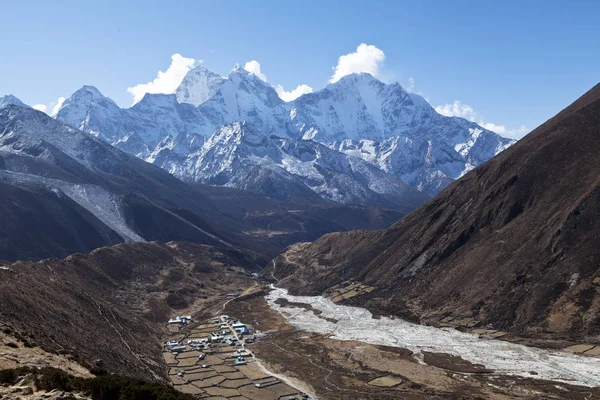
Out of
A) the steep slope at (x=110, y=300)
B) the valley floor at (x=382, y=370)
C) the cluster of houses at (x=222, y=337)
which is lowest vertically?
the valley floor at (x=382, y=370)

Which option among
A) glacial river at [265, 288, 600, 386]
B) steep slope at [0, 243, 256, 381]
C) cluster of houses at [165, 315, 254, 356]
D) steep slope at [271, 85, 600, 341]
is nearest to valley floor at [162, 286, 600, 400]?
glacial river at [265, 288, 600, 386]

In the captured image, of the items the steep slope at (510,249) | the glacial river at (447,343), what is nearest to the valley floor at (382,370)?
the glacial river at (447,343)

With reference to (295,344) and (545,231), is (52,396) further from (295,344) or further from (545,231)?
(545,231)

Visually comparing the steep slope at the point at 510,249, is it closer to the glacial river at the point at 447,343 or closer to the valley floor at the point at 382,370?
the glacial river at the point at 447,343

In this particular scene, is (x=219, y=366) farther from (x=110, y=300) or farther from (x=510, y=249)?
(x=510, y=249)

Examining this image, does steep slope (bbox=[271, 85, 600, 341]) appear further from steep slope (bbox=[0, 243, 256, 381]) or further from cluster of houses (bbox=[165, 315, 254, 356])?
steep slope (bbox=[0, 243, 256, 381])

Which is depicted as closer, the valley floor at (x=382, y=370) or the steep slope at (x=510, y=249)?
the valley floor at (x=382, y=370)

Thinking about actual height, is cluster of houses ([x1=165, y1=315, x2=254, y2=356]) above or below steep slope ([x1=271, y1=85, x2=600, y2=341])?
below
